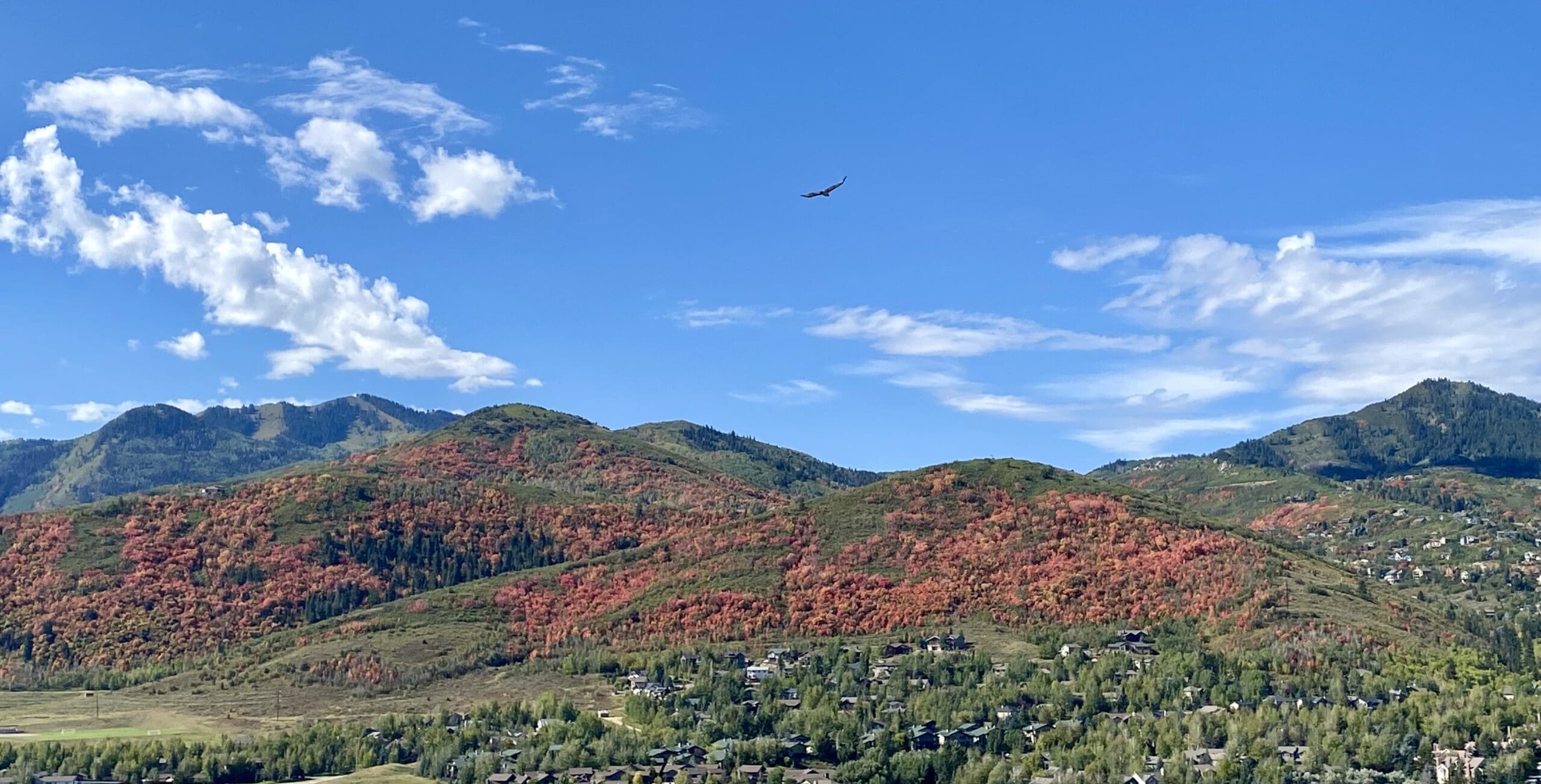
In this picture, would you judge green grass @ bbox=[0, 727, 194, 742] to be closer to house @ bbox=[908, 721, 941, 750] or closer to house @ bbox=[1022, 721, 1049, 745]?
house @ bbox=[908, 721, 941, 750]

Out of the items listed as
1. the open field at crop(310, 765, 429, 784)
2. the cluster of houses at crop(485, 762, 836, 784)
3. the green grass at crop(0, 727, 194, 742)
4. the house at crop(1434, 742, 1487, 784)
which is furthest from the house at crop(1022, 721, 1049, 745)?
the green grass at crop(0, 727, 194, 742)

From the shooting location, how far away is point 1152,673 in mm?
185125

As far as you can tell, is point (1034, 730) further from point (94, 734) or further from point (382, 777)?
point (94, 734)

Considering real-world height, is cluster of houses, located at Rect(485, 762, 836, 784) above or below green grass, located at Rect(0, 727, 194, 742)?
below

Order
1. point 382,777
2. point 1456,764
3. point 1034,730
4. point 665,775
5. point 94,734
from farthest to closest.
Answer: point 94,734 < point 1034,730 < point 382,777 < point 665,775 < point 1456,764

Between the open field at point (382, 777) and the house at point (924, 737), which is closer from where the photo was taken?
the open field at point (382, 777)

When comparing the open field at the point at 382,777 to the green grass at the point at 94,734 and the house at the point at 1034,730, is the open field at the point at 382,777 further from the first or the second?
the house at the point at 1034,730

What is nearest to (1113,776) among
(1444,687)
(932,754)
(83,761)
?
(932,754)

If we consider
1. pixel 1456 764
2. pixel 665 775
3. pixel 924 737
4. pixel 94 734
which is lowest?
pixel 1456 764

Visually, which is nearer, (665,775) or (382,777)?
(665,775)

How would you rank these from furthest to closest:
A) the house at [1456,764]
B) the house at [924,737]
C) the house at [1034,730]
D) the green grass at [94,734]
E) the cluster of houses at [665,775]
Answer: the green grass at [94,734] → the house at [1034,730] → the house at [924,737] → the cluster of houses at [665,775] → the house at [1456,764]

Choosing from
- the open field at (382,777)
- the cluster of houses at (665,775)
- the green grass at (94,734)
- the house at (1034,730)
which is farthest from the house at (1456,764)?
the green grass at (94,734)

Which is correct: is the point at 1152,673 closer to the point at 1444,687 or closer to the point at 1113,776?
the point at 1444,687

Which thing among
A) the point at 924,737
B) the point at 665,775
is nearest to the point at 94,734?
the point at 665,775
